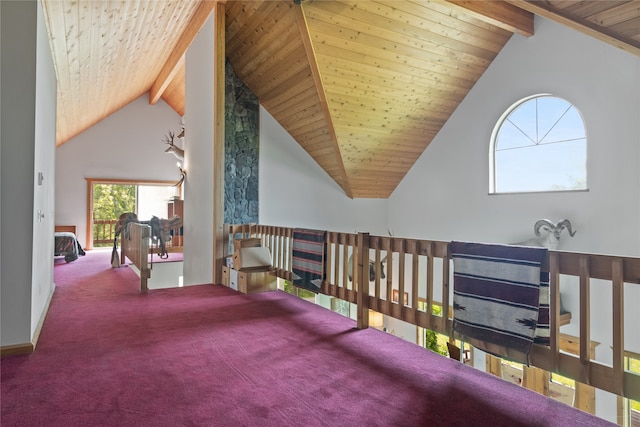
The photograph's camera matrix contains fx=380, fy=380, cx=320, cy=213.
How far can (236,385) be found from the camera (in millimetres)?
2219

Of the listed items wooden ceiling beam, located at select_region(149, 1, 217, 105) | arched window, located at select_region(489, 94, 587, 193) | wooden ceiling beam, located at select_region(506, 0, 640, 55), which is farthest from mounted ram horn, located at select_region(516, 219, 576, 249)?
wooden ceiling beam, located at select_region(149, 1, 217, 105)

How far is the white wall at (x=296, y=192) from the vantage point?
613cm

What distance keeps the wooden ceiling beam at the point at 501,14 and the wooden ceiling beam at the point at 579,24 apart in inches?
34.8

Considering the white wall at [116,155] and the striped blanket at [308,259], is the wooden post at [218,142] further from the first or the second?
the white wall at [116,155]

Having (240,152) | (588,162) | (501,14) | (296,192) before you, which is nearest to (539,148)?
(588,162)

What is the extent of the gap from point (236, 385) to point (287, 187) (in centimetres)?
440

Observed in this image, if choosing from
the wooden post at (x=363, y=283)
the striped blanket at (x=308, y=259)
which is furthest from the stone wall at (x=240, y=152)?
the wooden post at (x=363, y=283)

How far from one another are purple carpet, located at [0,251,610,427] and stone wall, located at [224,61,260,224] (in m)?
2.25

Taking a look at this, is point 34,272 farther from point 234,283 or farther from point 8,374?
point 234,283

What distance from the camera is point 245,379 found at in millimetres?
2297

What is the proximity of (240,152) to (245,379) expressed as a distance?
3985 mm

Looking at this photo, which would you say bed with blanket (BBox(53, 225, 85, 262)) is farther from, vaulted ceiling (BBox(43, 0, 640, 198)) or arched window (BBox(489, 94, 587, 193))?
arched window (BBox(489, 94, 587, 193))

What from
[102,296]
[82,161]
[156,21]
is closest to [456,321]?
[102,296]

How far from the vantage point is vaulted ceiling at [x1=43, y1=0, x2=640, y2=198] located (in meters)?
4.04
